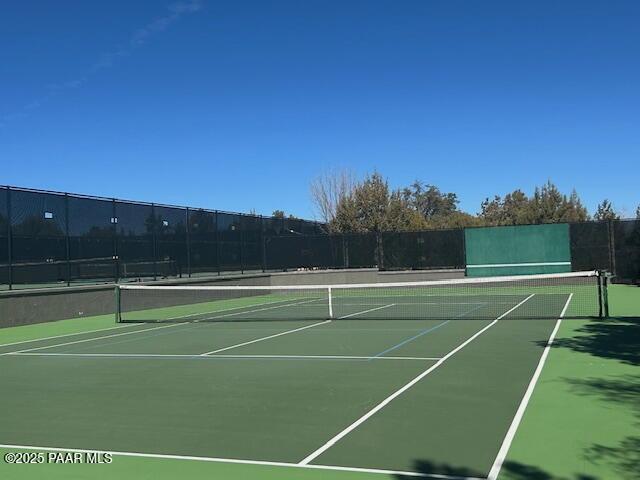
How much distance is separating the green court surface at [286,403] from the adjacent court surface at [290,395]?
0.03m

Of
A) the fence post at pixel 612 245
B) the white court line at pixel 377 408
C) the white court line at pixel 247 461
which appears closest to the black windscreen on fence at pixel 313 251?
the fence post at pixel 612 245

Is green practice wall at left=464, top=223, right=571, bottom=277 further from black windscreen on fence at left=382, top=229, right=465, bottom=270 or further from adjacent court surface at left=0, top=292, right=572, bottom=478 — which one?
adjacent court surface at left=0, top=292, right=572, bottom=478

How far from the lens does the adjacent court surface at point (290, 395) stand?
590cm

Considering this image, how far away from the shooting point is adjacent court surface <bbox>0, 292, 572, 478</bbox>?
5898mm

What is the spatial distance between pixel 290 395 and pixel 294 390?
0.31 m

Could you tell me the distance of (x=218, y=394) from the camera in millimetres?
8320

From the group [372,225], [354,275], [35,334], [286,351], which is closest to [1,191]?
[35,334]

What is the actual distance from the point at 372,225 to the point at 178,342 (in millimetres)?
38135

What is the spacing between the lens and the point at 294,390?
27.7ft

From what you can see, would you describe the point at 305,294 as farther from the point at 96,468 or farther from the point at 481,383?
the point at 96,468

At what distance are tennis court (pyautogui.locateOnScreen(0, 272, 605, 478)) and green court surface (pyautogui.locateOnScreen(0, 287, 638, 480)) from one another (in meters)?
0.03

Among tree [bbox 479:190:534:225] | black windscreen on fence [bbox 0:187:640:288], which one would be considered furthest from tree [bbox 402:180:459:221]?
black windscreen on fence [bbox 0:187:640:288]

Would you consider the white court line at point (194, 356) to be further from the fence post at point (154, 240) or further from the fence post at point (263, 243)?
the fence post at point (263, 243)

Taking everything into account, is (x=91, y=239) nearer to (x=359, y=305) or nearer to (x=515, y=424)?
(x=359, y=305)
